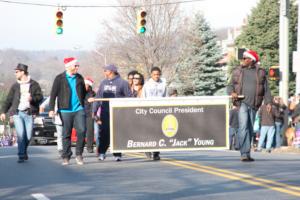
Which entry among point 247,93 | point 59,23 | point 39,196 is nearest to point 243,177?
point 39,196

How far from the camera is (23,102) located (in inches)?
561

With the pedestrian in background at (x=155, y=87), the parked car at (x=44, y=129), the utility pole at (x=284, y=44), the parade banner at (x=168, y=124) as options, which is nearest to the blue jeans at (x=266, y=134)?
the utility pole at (x=284, y=44)

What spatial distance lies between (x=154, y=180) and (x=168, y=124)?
120 inches

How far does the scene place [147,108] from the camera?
12.8 m

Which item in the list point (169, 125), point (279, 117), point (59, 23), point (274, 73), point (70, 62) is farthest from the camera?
point (59, 23)

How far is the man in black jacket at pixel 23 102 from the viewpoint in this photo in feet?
46.8

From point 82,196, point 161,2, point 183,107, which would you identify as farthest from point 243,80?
point 161,2

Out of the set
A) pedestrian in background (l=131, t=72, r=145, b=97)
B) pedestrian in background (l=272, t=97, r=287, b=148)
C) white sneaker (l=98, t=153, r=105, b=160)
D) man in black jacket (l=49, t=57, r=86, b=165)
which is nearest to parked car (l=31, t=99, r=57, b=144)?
pedestrian in background (l=272, t=97, r=287, b=148)

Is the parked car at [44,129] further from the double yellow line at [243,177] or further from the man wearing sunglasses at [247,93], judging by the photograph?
the man wearing sunglasses at [247,93]

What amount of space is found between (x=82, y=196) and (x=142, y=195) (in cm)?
65

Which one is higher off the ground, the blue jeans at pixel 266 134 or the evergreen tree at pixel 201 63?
the evergreen tree at pixel 201 63

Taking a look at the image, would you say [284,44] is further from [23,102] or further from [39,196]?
[39,196]

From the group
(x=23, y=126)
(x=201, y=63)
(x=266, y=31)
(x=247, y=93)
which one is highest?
(x=266, y=31)

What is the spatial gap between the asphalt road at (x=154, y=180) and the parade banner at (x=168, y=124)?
32cm
